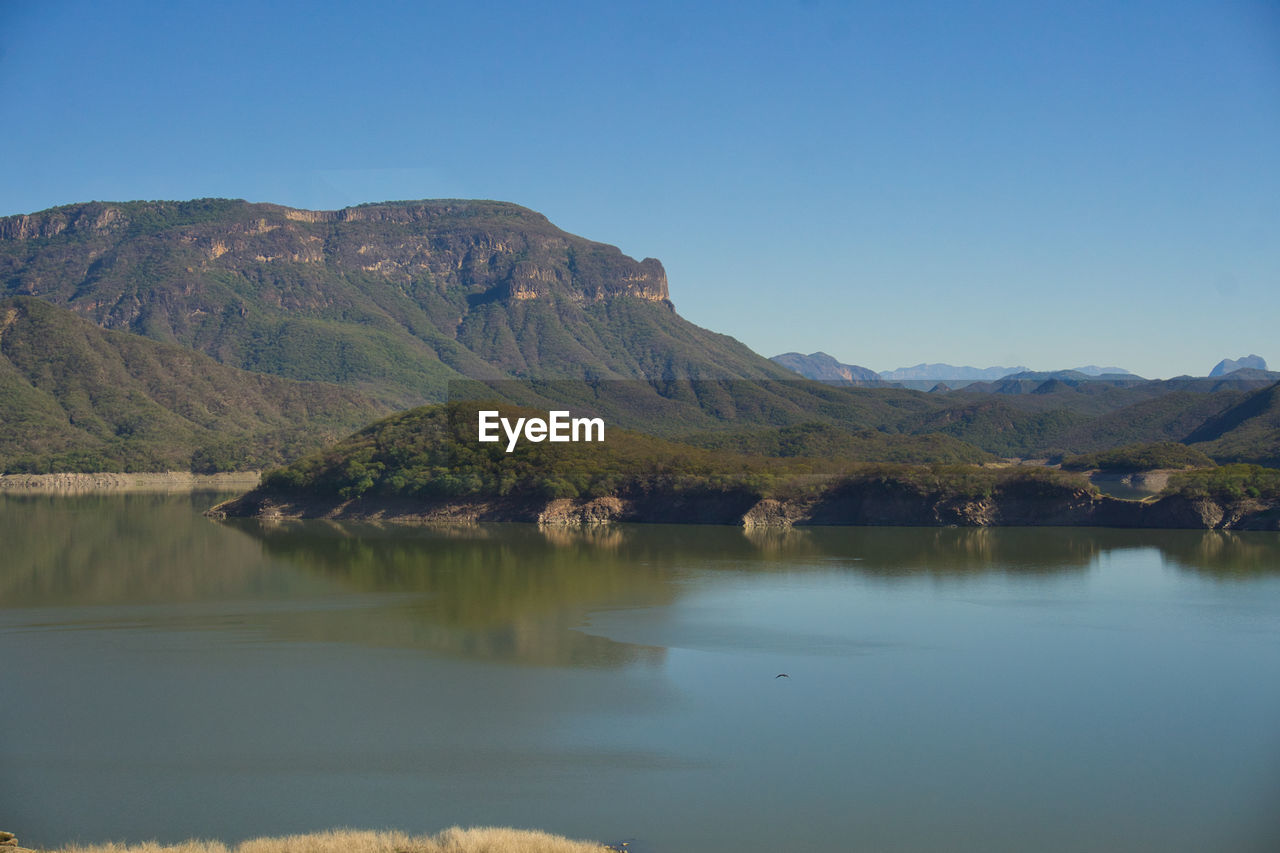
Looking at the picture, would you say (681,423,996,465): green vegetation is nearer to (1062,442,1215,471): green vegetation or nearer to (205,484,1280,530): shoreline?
(1062,442,1215,471): green vegetation

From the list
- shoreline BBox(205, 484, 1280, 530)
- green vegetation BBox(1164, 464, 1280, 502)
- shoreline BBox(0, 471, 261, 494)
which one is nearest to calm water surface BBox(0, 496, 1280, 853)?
shoreline BBox(205, 484, 1280, 530)

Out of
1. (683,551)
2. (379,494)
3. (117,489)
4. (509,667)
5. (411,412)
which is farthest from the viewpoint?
(117,489)

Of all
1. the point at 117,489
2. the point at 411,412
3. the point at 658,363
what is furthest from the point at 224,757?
the point at 658,363

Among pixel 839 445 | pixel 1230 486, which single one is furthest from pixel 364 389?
pixel 1230 486

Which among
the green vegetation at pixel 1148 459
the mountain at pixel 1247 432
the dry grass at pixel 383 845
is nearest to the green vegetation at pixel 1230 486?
the green vegetation at pixel 1148 459

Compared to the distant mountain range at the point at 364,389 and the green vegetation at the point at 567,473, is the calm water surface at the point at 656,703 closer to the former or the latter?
the green vegetation at the point at 567,473

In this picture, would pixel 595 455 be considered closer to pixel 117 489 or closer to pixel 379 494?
pixel 379 494
